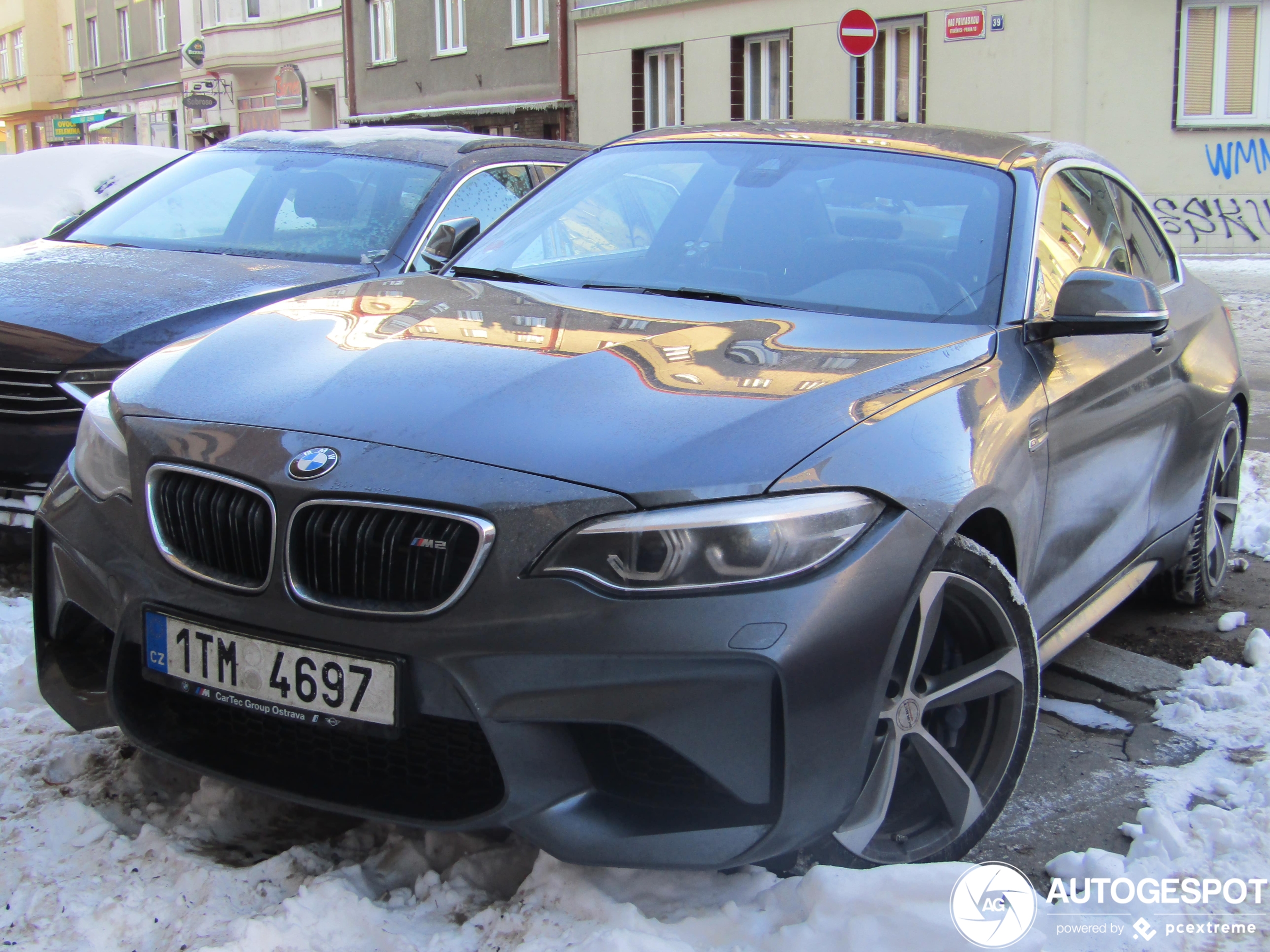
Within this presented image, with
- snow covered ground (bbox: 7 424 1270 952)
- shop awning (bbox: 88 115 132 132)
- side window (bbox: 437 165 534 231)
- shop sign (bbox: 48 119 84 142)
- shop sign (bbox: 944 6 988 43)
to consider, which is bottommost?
snow covered ground (bbox: 7 424 1270 952)

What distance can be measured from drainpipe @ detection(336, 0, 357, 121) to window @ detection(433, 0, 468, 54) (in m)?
3.67

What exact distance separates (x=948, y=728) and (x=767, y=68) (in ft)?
63.1

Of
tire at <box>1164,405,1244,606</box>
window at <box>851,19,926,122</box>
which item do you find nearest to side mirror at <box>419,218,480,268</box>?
tire at <box>1164,405,1244,606</box>

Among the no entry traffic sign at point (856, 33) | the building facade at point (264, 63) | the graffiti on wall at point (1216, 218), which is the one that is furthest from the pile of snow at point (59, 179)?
the building facade at point (264, 63)

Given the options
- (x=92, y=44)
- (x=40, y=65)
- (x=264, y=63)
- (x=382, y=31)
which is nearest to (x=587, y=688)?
(x=382, y=31)

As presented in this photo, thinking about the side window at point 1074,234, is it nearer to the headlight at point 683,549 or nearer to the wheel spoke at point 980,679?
the wheel spoke at point 980,679

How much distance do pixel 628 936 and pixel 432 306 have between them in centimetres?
154

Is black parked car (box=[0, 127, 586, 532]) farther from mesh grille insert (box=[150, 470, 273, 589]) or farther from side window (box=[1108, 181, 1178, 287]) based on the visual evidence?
side window (box=[1108, 181, 1178, 287])

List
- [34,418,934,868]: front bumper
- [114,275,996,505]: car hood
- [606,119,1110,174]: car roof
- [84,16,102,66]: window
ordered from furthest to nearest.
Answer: [84,16,102,66]: window
[606,119,1110,174]: car roof
[114,275,996,505]: car hood
[34,418,934,868]: front bumper

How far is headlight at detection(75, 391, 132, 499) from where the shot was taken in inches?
100.0

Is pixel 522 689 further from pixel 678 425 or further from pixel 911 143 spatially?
pixel 911 143

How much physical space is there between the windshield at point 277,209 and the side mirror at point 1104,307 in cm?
285

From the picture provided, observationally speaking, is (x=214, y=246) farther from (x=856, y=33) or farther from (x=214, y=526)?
(x=856, y=33)

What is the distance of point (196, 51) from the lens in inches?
1432
